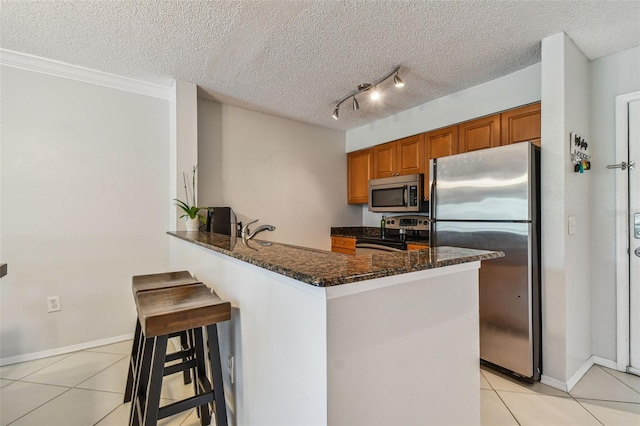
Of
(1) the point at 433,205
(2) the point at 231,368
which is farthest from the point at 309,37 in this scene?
(2) the point at 231,368

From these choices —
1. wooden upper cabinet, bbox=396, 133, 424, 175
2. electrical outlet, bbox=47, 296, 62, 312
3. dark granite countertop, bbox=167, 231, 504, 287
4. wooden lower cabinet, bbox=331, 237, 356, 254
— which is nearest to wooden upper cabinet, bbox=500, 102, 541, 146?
wooden upper cabinet, bbox=396, 133, 424, 175

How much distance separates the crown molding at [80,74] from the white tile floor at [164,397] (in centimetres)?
227

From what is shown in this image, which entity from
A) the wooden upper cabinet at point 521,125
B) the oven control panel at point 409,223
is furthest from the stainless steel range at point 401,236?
the wooden upper cabinet at point 521,125

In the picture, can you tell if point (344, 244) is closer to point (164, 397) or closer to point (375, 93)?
point (375, 93)

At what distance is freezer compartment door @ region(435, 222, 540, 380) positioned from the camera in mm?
1932

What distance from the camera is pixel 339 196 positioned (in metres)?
4.16

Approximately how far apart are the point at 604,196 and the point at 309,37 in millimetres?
2466

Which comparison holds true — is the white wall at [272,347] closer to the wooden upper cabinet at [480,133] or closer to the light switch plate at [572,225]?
the light switch plate at [572,225]

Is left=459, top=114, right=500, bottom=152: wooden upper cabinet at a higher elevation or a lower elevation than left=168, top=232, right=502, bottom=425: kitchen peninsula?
higher

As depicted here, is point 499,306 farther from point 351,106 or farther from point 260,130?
point 260,130

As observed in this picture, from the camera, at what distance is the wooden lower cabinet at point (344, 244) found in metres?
3.72

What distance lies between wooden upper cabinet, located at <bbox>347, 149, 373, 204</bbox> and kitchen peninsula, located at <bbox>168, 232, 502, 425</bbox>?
2791 millimetres

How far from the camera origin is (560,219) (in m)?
1.90

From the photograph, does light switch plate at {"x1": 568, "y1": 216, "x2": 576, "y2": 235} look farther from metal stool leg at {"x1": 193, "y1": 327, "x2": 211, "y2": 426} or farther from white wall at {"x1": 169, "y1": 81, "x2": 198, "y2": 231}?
white wall at {"x1": 169, "y1": 81, "x2": 198, "y2": 231}
